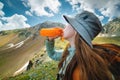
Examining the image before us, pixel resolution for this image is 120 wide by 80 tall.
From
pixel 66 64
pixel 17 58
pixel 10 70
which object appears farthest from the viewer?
pixel 17 58

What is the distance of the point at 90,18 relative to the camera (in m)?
3.23

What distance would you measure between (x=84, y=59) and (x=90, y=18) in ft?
1.55

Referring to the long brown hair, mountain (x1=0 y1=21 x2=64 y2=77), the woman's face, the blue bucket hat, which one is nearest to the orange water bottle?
the woman's face

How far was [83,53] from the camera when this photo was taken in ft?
10.0

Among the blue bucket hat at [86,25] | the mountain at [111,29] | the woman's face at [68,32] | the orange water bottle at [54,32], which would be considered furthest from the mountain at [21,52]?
the blue bucket hat at [86,25]

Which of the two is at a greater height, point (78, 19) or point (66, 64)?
point (78, 19)

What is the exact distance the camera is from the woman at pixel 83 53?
3047 millimetres

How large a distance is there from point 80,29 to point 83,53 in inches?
9.8

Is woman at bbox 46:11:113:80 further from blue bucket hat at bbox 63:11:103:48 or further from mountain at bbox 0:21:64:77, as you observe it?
mountain at bbox 0:21:64:77

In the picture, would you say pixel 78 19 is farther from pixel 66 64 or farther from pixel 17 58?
pixel 17 58

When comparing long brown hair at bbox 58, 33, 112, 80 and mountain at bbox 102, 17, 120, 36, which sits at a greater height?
long brown hair at bbox 58, 33, 112, 80

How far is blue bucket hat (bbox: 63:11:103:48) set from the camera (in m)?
3.08

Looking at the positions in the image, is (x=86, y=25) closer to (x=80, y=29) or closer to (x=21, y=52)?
(x=80, y=29)

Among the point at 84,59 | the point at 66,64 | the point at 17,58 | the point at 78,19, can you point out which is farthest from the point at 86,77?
the point at 17,58
